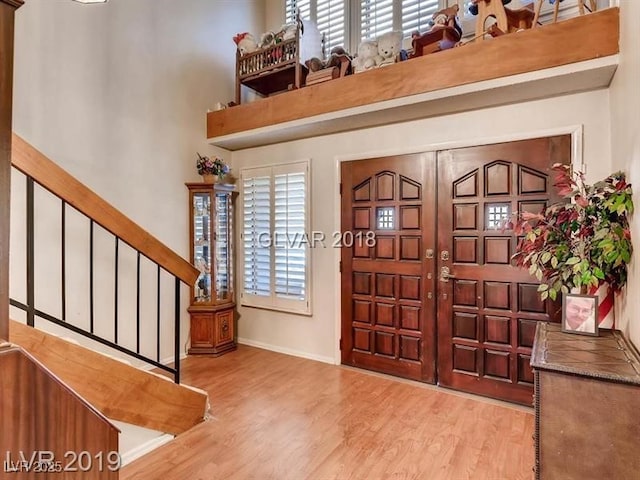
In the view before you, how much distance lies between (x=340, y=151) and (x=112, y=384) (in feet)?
9.22

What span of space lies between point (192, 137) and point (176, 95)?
449 millimetres

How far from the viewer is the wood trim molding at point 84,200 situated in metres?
1.68

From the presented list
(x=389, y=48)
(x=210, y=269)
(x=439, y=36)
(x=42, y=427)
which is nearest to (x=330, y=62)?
(x=389, y=48)

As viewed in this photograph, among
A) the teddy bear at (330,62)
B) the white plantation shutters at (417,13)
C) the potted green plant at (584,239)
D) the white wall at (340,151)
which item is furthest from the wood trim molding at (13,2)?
the white plantation shutters at (417,13)

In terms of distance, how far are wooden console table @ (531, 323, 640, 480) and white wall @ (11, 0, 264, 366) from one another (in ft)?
11.2

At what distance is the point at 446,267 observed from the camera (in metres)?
3.24

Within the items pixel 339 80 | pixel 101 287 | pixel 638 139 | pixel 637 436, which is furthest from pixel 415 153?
pixel 101 287

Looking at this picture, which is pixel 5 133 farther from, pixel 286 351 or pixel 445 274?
pixel 286 351

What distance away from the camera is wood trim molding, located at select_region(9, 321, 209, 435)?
1.76 metres

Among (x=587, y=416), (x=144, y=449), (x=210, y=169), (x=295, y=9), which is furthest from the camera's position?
(x=295, y=9)

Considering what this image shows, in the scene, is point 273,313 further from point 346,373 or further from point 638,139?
point 638,139

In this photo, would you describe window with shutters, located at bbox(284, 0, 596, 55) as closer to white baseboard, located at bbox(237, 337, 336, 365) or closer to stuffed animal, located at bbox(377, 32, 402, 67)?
stuffed animal, located at bbox(377, 32, 402, 67)

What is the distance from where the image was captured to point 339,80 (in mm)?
3314

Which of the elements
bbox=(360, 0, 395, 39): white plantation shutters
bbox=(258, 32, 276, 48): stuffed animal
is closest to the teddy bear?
bbox=(258, 32, 276, 48): stuffed animal
